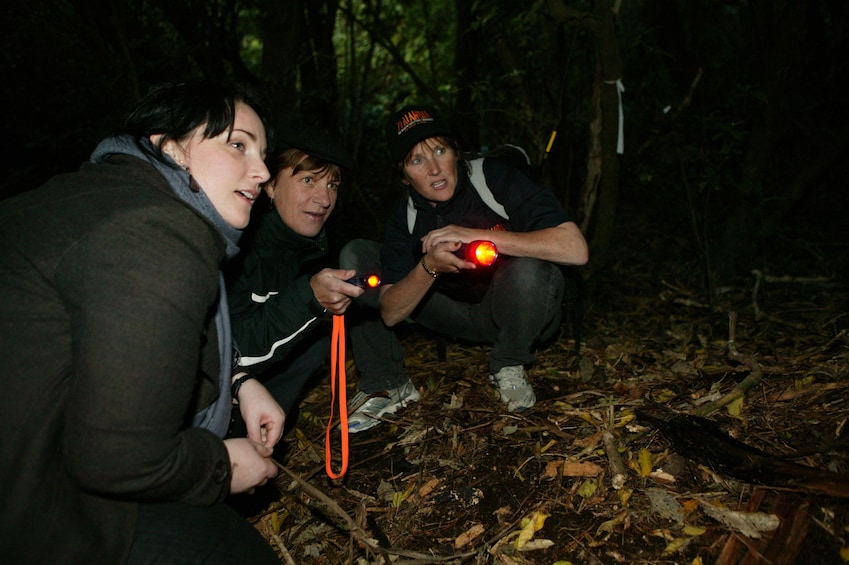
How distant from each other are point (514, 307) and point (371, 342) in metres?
0.97

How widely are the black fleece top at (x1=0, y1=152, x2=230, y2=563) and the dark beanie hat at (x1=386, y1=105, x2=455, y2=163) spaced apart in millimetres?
1863

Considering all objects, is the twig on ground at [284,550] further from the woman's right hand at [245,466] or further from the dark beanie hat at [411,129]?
the dark beanie hat at [411,129]

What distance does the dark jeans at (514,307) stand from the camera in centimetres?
317

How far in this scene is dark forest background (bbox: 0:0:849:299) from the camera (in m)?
4.70

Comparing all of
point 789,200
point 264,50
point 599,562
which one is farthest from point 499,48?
point 599,562

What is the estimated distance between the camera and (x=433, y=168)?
10.6 ft

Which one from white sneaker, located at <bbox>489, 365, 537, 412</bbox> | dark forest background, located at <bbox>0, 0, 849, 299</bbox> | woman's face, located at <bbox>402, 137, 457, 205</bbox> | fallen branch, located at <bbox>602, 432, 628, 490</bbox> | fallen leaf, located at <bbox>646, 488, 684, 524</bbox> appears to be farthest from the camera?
dark forest background, located at <bbox>0, 0, 849, 299</bbox>

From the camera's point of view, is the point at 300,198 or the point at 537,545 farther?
the point at 300,198

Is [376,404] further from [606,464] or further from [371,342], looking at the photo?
[606,464]

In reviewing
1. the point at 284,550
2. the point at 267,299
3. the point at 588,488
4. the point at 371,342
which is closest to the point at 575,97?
the point at 371,342

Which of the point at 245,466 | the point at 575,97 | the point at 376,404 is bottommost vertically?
the point at 376,404

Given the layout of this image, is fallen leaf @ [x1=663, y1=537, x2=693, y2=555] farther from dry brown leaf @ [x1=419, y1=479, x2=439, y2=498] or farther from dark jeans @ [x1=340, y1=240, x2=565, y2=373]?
dark jeans @ [x1=340, y1=240, x2=565, y2=373]

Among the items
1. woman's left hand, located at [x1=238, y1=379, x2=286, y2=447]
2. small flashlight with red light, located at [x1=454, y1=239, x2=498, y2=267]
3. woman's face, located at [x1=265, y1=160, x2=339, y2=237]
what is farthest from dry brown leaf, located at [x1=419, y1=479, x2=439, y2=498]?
woman's face, located at [x1=265, y1=160, x2=339, y2=237]

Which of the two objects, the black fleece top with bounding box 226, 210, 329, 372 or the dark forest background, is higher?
the dark forest background
